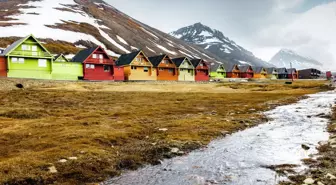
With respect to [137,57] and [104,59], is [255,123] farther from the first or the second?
[137,57]

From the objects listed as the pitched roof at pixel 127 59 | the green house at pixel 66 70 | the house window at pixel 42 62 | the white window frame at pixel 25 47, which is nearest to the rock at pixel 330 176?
the white window frame at pixel 25 47

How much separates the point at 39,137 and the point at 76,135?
2.32m

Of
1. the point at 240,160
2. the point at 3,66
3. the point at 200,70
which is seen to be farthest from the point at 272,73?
the point at 240,160

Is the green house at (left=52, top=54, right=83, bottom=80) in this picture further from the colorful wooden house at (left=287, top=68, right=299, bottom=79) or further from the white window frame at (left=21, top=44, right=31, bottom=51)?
the colorful wooden house at (left=287, top=68, right=299, bottom=79)

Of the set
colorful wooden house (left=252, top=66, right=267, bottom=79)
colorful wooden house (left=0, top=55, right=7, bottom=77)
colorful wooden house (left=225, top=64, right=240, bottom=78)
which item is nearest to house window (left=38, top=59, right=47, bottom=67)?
colorful wooden house (left=0, top=55, right=7, bottom=77)

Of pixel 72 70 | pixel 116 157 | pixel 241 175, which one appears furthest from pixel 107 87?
pixel 241 175

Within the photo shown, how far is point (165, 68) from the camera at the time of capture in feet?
350

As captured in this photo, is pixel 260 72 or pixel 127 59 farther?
pixel 260 72

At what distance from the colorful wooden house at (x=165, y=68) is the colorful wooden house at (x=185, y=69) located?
257cm

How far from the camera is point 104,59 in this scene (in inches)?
3406

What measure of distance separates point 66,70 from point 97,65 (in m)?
9.70

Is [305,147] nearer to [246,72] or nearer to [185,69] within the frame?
[185,69]

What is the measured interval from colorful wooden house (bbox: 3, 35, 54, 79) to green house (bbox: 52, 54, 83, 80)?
1612 millimetres

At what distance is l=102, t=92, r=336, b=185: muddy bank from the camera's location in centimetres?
1234
